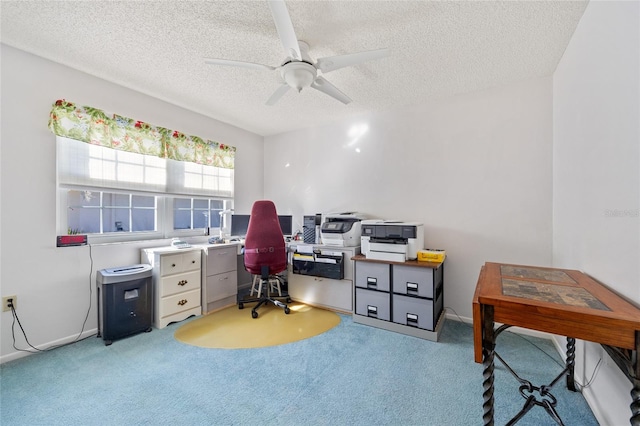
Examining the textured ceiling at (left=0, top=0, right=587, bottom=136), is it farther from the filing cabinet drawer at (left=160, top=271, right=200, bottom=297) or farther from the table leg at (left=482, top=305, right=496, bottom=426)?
the filing cabinet drawer at (left=160, top=271, right=200, bottom=297)

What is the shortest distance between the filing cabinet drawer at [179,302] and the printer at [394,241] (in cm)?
199

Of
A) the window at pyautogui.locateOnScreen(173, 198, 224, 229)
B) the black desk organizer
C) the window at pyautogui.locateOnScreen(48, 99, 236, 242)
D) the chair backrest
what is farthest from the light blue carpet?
the window at pyautogui.locateOnScreen(173, 198, 224, 229)

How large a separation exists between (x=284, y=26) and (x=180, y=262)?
243 centimetres

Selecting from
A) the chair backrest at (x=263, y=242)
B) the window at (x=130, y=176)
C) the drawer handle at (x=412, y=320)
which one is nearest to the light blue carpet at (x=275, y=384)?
the drawer handle at (x=412, y=320)

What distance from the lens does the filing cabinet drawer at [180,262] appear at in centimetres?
262

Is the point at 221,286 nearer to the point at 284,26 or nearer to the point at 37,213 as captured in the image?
the point at 37,213

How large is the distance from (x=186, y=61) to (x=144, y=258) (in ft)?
6.73

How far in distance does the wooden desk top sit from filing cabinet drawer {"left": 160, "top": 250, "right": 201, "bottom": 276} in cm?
272

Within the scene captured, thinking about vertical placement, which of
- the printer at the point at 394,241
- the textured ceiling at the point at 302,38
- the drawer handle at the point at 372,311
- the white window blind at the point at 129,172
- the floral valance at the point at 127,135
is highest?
the textured ceiling at the point at 302,38

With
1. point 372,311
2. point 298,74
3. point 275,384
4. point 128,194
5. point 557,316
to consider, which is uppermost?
point 298,74

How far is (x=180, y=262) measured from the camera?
108 inches

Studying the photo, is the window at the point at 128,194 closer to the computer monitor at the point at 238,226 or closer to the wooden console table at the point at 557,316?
the computer monitor at the point at 238,226

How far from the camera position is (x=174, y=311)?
8.84 ft

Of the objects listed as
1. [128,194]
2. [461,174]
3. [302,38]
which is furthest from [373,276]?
[128,194]
